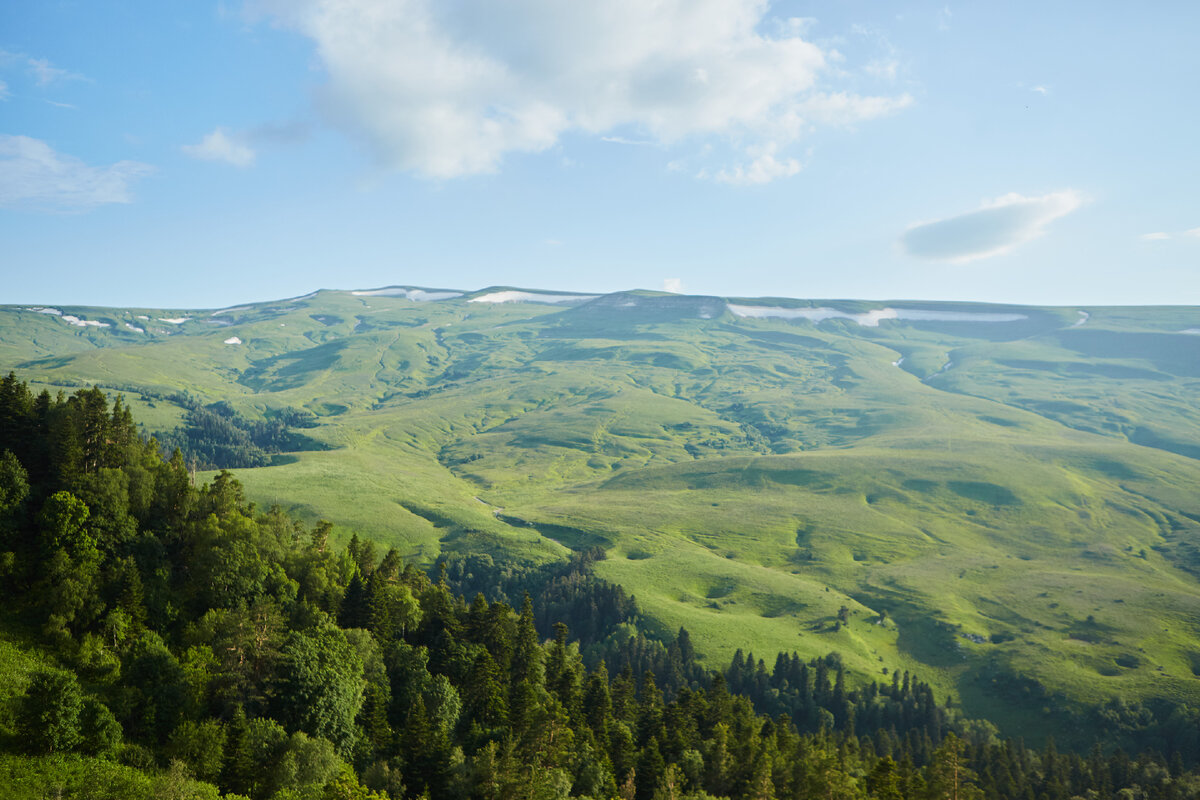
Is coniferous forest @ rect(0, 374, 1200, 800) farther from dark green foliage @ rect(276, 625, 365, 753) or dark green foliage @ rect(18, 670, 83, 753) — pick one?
dark green foliage @ rect(276, 625, 365, 753)

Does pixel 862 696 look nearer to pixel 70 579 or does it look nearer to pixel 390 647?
pixel 390 647

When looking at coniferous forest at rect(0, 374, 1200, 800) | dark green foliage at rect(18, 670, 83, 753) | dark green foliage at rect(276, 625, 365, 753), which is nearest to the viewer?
dark green foliage at rect(18, 670, 83, 753)

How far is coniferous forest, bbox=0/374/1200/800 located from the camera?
6134 cm

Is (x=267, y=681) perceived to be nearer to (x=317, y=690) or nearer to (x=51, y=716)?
(x=317, y=690)

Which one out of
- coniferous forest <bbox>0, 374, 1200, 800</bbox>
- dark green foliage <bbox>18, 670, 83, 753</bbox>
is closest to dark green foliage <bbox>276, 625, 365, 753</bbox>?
coniferous forest <bbox>0, 374, 1200, 800</bbox>

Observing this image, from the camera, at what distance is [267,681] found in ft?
240

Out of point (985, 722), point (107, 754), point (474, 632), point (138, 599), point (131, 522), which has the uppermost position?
point (131, 522)

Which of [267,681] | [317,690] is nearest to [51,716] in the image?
[267,681]

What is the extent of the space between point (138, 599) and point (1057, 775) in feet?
551

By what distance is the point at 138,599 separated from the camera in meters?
76.9

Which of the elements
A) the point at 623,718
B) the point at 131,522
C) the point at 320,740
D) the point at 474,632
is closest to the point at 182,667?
the point at 320,740

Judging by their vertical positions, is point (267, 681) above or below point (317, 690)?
above

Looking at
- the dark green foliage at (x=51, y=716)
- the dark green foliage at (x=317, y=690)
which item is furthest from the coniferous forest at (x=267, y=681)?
the dark green foliage at (x=317, y=690)

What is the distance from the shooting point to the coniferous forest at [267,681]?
61344mm
